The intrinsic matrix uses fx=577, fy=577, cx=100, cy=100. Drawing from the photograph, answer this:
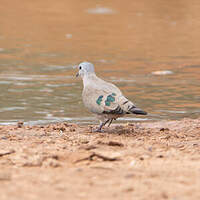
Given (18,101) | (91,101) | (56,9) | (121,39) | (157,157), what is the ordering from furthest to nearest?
(56,9), (121,39), (18,101), (91,101), (157,157)

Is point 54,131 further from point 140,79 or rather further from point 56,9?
point 56,9

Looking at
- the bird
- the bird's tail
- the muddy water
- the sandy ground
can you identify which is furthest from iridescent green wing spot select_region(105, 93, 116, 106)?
the muddy water

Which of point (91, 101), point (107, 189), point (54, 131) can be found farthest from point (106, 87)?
point (107, 189)

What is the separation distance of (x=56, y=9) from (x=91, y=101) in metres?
15.2

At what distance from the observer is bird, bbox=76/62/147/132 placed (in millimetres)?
5961

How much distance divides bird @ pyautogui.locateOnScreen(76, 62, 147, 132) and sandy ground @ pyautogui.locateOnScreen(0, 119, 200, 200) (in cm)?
24

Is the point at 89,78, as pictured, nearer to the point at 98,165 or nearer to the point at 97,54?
the point at 98,165

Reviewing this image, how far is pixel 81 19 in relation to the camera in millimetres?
19594

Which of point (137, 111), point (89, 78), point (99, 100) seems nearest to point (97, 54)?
point (89, 78)

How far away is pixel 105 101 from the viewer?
6.07m

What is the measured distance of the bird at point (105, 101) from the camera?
5.96 m

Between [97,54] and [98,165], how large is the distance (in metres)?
9.80

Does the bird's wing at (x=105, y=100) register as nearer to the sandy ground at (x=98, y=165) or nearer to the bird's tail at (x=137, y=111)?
the bird's tail at (x=137, y=111)

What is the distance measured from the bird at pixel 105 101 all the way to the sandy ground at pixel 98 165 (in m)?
0.24
